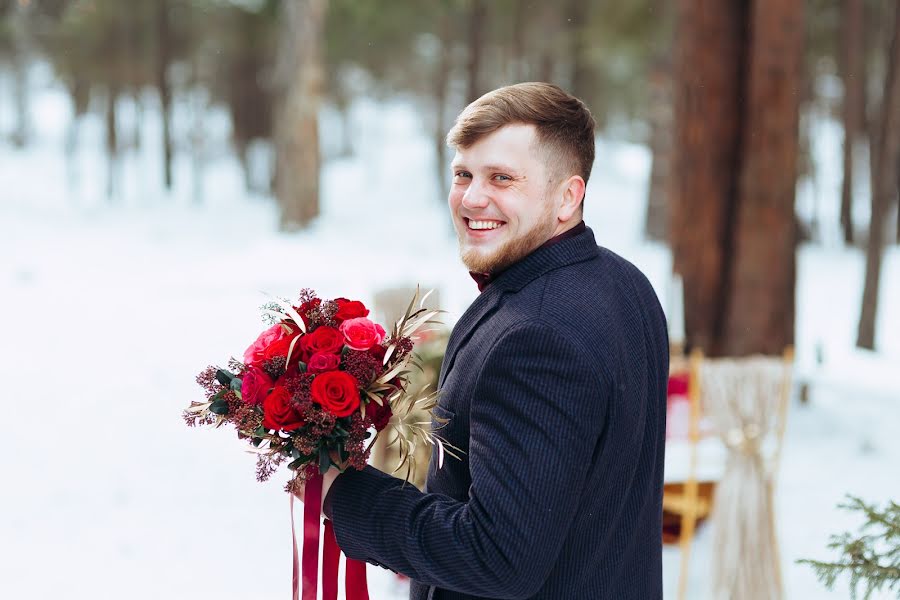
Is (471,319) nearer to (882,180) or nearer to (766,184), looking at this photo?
(766,184)

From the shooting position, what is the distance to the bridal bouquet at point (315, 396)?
1723 mm

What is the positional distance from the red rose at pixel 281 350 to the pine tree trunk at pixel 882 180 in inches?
290

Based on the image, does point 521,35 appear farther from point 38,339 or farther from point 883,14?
point 38,339

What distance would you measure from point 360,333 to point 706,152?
4.25 m

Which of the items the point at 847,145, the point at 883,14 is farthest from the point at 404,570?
the point at 883,14

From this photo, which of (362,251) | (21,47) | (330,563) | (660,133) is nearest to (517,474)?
(330,563)

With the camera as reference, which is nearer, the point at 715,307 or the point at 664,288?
the point at 715,307

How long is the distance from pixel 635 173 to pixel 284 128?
15.5 meters

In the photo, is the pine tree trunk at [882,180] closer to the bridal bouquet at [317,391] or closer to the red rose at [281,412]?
the bridal bouquet at [317,391]

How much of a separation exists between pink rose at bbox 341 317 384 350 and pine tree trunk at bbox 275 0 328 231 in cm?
1621

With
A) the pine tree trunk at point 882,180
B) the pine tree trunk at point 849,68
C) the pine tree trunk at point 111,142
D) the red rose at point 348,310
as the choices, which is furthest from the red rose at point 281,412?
the pine tree trunk at point 111,142

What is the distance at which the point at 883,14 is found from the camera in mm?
17656

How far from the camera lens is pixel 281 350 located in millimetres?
1810

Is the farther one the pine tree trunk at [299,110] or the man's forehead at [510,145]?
the pine tree trunk at [299,110]
